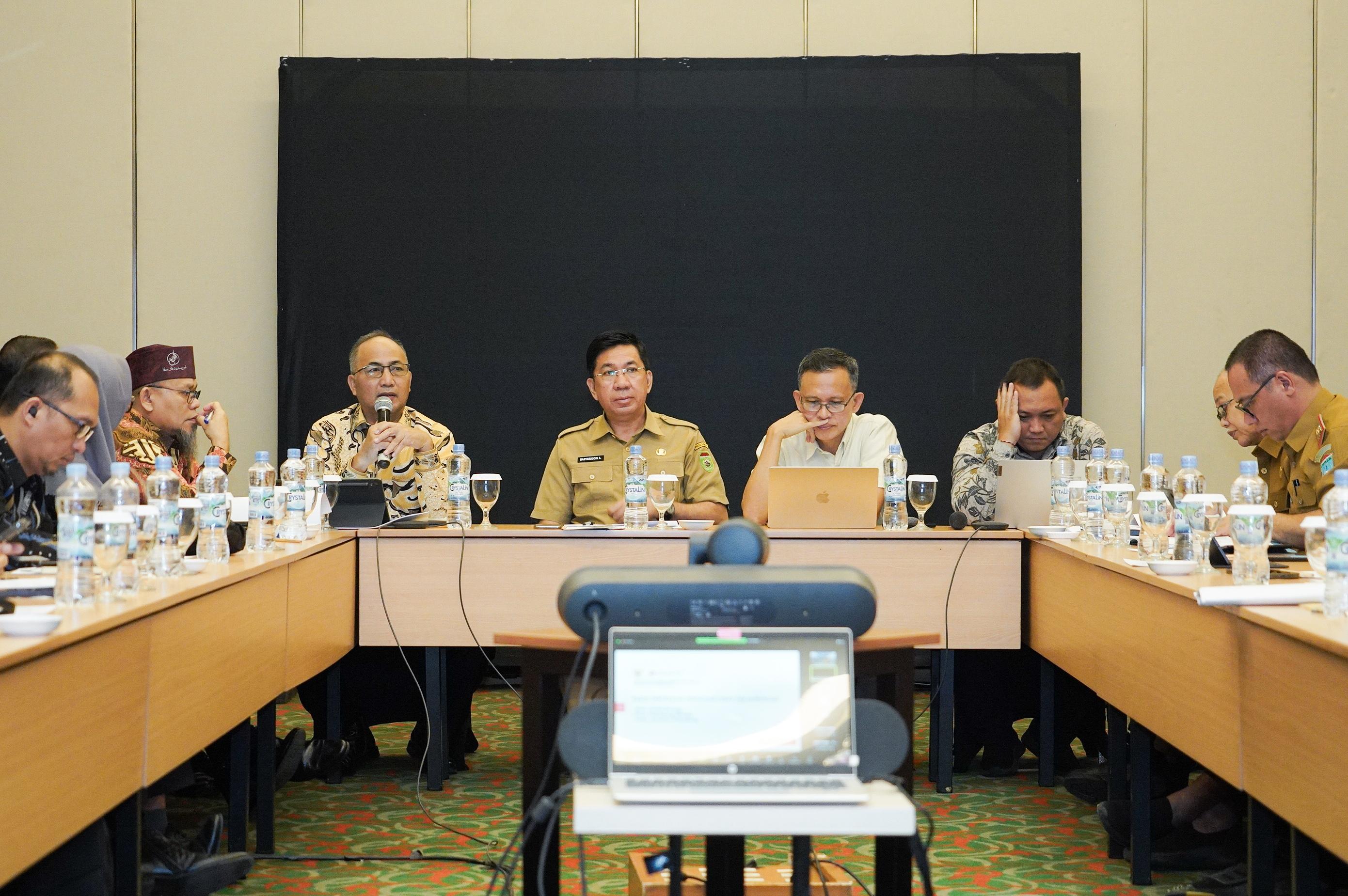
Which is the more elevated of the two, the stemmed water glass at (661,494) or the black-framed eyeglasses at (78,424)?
the black-framed eyeglasses at (78,424)

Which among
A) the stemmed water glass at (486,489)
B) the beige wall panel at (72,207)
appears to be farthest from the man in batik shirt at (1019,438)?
the beige wall panel at (72,207)

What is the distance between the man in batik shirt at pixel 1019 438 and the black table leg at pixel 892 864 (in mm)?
2343

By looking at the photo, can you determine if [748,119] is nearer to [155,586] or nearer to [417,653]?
[417,653]

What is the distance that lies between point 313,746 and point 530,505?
1.62 m

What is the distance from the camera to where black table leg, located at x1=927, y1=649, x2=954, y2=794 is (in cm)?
349

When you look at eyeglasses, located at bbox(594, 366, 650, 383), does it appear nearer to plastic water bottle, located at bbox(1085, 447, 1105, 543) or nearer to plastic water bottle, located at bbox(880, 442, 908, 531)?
plastic water bottle, located at bbox(880, 442, 908, 531)

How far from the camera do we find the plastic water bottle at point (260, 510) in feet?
9.89

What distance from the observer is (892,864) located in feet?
5.38

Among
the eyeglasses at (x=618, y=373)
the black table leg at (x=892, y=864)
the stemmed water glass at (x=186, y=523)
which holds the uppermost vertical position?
the eyeglasses at (x=618, y=373)

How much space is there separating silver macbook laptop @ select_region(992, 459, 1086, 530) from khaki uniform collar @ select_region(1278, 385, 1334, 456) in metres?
0.55

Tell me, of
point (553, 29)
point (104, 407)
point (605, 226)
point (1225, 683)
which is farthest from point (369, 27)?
point (1225, 683)

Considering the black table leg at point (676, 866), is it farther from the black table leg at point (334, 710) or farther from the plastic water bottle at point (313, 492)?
the black table leg at point (334, 710)

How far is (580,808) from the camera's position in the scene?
1261mm

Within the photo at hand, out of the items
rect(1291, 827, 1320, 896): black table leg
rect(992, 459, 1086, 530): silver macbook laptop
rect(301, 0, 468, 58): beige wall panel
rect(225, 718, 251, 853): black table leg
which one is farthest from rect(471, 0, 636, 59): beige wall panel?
rect(1291, 827, 1320, 896): black table leg
